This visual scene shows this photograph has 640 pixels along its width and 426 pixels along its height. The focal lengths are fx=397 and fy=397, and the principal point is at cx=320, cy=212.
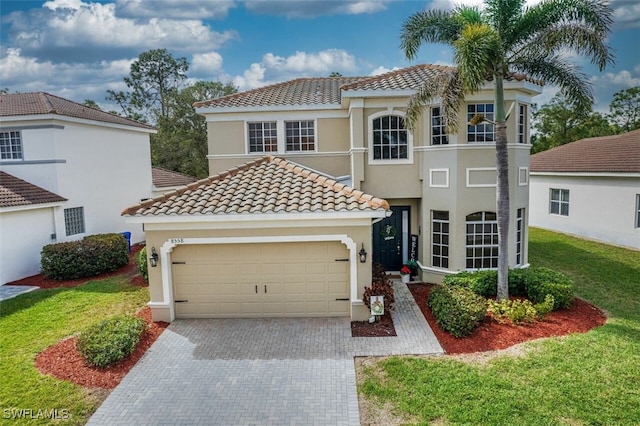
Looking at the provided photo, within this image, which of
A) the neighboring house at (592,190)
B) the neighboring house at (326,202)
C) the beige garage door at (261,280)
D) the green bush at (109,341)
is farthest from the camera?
the neighboring house at (592,190)

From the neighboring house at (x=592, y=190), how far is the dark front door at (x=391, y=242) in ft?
39.2

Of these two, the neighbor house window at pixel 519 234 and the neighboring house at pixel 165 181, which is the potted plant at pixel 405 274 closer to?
the neighbor house window at pixel 519 234

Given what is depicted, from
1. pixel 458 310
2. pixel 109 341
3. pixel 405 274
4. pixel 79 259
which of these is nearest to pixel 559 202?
pixel 405 274

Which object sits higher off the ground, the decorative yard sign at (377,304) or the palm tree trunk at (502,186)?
the palm tree trunk at (502,186)

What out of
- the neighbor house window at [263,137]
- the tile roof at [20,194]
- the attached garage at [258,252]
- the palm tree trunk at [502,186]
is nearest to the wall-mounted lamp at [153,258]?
the attached garage at [258,252]

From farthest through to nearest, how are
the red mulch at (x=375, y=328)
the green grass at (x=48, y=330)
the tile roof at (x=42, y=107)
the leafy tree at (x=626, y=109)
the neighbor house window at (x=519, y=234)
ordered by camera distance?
the leafy tree at (x=626, y=109), the tile roof at (x=42, y=107), the neighbor house window at (x=519, y=234), the red mulch at (x=375, y=328), the green grass at (x=48, y=330)

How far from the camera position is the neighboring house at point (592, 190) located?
18781 millimetres

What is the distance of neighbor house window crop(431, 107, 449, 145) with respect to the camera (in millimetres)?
12875

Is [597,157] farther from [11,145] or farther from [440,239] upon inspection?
[11,145]

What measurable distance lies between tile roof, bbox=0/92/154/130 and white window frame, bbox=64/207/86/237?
4277 millimetres

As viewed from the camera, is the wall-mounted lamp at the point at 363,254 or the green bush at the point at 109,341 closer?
the green bush at the point at 109,341

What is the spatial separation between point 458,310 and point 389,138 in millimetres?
6528

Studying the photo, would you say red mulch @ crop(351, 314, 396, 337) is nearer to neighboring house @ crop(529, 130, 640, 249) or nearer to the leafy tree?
neighboring house @ crop(529, 130, 640, 249)

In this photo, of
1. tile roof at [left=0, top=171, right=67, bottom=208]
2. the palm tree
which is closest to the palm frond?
the palm tree
